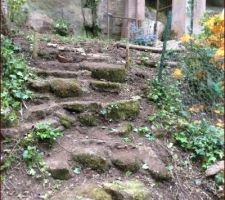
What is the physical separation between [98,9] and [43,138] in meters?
7.46

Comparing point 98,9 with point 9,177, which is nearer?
point 9,177

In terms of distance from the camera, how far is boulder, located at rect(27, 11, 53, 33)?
33.8 ft

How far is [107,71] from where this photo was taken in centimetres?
633

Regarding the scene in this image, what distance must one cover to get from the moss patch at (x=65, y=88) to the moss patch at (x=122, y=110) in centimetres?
51

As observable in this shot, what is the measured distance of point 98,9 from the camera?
→ 1159 centimetres

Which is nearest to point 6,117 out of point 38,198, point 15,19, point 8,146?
point 8,146

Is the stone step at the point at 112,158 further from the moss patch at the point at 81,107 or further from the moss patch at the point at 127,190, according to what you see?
the moss patch at the point at 81,107

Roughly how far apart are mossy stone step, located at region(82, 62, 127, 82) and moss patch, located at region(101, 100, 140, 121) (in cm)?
72

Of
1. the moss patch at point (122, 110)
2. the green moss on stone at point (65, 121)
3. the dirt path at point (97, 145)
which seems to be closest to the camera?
the dirt path at point (97, 145)

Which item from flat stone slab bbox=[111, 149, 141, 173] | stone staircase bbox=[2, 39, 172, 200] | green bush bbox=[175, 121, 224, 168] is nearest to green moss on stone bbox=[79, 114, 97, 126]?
stone staircase bbox=[2, 39, 172, 200]

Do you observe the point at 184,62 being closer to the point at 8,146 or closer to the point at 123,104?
the point at 123,104

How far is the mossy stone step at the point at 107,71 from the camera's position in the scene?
6.31 metres

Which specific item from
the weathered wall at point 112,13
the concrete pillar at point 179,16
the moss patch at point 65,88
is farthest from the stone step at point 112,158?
the weathered wall at point 112,13

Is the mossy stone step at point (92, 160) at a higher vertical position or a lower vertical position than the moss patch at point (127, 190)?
higher
